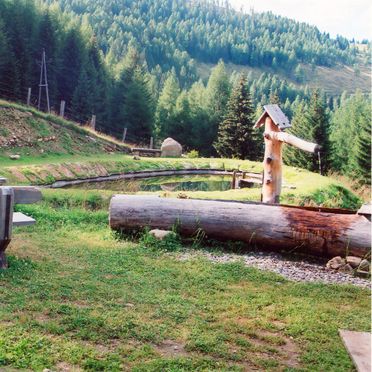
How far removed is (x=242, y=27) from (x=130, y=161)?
576ft

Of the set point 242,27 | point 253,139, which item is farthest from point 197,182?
point 242,27

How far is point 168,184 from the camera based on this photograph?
2652 cm

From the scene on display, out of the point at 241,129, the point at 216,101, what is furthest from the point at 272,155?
the point at 216,101

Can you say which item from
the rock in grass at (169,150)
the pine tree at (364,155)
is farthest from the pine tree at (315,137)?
the rock in grass at (169,150)

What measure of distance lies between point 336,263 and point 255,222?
1577 mm

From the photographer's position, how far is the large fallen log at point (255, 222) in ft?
28.0

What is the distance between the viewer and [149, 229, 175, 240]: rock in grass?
905cm

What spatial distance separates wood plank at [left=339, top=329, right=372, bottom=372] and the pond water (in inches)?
663

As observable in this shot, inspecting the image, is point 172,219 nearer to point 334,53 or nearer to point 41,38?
point 41,38

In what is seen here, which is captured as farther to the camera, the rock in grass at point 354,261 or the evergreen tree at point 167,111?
the evergreen tree at point 167,111

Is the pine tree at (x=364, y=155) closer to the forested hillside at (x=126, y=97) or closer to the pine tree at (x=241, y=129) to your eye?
the forested hillside at (x=126, y=97)

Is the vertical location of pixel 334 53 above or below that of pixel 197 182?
above

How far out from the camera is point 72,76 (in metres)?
46.7

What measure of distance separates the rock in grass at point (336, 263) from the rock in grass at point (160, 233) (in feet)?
9.44
